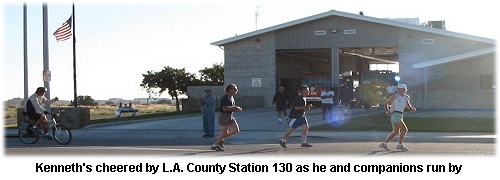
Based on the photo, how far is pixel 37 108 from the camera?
19141mm

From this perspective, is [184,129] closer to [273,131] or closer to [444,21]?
[273,131]

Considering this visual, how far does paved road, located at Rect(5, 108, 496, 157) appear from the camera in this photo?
16.1 meters

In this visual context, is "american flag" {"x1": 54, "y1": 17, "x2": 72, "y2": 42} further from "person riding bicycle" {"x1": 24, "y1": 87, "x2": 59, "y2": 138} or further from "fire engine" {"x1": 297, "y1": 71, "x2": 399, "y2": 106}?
"fire engine" {"x1": 297, "y1": 71, "x2": 399, "y2": 106}

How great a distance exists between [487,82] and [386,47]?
21.2 ft

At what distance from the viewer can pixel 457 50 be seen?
39.8m

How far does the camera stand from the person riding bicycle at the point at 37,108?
19109 millimetres

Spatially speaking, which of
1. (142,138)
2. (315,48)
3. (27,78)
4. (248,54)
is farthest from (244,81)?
(142,138)

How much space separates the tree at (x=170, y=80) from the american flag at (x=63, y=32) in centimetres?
3528

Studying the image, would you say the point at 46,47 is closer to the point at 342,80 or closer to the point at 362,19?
the point at 362,19

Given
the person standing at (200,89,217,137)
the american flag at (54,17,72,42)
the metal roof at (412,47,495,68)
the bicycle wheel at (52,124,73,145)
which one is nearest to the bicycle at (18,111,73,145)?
the bicycle wheel at (52,124,73,145)

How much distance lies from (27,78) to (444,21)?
2960cm

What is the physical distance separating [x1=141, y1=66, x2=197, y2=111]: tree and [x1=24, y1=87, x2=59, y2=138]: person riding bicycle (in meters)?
44.9

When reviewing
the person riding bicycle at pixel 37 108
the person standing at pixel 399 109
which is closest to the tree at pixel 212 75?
the person riding bicycle at pixel 37 108

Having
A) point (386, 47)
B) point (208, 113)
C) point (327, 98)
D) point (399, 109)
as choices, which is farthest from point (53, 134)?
point (386, 47)
